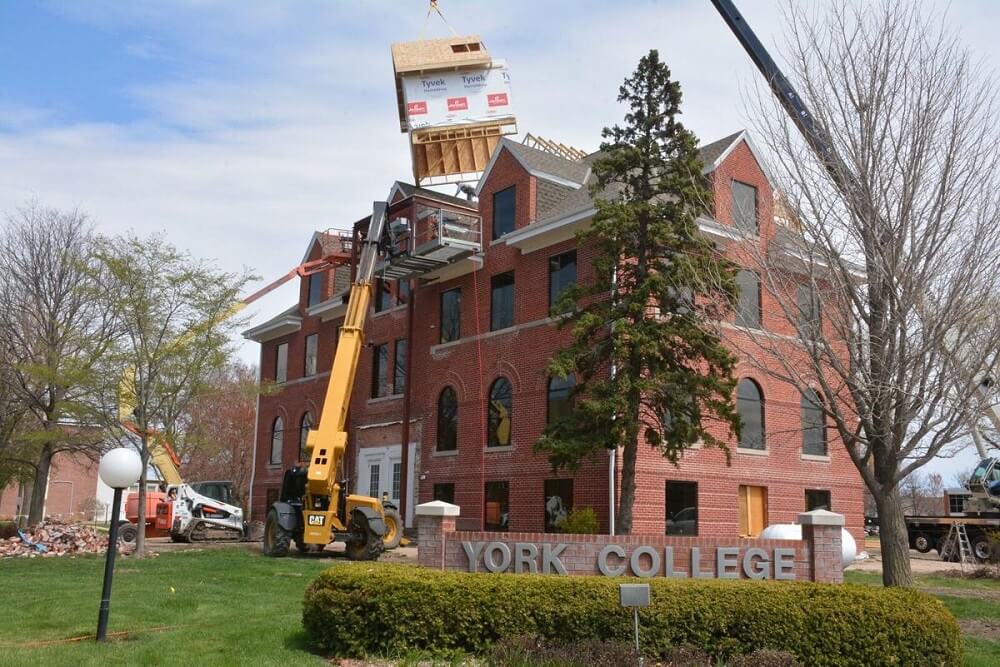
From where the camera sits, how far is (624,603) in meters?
9.20

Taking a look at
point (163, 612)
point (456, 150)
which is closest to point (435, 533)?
point (163, 612)

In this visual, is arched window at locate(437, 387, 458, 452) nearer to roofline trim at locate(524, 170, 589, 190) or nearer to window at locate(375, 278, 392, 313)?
window at locate(375, 278, 392, 313)

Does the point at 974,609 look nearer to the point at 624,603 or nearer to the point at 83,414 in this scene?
the point at 624,603

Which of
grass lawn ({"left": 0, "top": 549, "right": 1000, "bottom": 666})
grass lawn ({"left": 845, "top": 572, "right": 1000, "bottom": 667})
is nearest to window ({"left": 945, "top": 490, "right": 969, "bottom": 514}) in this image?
grass lawn ({"left": 845, "top": 572, "right": 1000, "bottom": 667})

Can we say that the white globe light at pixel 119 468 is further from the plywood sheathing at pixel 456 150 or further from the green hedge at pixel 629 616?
the plywood sheathing at pixel 456 150

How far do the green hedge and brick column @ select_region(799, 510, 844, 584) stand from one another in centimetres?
217

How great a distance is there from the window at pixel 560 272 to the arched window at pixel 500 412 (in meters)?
3.03

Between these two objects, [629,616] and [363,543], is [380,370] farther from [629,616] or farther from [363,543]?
[629,616]

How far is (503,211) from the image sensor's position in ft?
92.1

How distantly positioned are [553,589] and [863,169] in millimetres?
6837

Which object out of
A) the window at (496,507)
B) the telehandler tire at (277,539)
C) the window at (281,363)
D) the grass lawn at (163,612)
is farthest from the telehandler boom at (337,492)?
the window at (281,363)

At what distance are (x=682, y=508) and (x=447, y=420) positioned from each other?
8586mm

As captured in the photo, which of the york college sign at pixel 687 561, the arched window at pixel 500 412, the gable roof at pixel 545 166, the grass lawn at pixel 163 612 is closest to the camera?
the grass lawn at pixel 163 612

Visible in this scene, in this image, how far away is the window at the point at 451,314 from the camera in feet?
95.5
